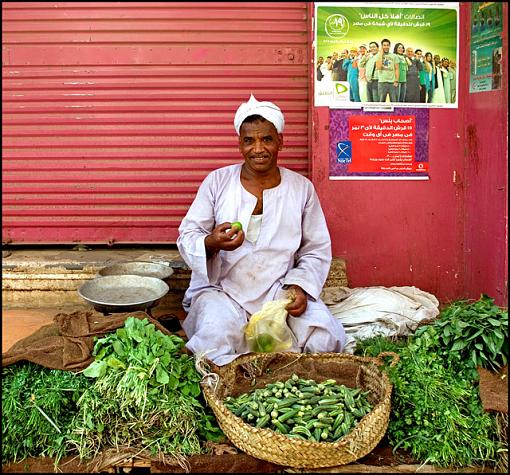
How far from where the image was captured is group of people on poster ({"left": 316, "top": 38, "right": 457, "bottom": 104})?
5.12m

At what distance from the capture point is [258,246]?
4.27 meters

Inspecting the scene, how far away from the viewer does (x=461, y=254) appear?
5.35 m

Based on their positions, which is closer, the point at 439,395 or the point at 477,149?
the point at 439,395

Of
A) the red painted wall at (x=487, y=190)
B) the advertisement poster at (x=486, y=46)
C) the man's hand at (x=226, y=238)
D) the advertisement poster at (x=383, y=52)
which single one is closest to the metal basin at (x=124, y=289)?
the man's hand at (x=226, y=238)

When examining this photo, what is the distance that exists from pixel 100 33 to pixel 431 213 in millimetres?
3157

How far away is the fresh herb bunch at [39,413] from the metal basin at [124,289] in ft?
2.41

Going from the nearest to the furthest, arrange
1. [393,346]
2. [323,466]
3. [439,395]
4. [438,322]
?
[323,466] < [439,395] < [438,322] < [393,346]

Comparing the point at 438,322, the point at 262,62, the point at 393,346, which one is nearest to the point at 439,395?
the point at 438,322

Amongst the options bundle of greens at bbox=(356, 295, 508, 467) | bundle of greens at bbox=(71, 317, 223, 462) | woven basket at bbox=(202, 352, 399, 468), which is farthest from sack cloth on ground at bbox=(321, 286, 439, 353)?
bundle of greens at bbox=(71, 317, 223, 462)

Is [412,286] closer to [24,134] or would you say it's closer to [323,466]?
[323,466]

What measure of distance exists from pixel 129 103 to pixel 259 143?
182cm

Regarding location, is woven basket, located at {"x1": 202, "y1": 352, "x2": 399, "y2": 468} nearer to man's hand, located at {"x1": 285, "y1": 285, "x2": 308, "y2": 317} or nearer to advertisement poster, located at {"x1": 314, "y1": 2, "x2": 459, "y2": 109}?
man's hand, located at {"x1": 285, "y1": 285, "x2": 308, "y2": 317}

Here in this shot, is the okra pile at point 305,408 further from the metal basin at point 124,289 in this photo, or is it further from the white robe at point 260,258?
the metal basin at point 124,289

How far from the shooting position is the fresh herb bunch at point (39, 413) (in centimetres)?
308
